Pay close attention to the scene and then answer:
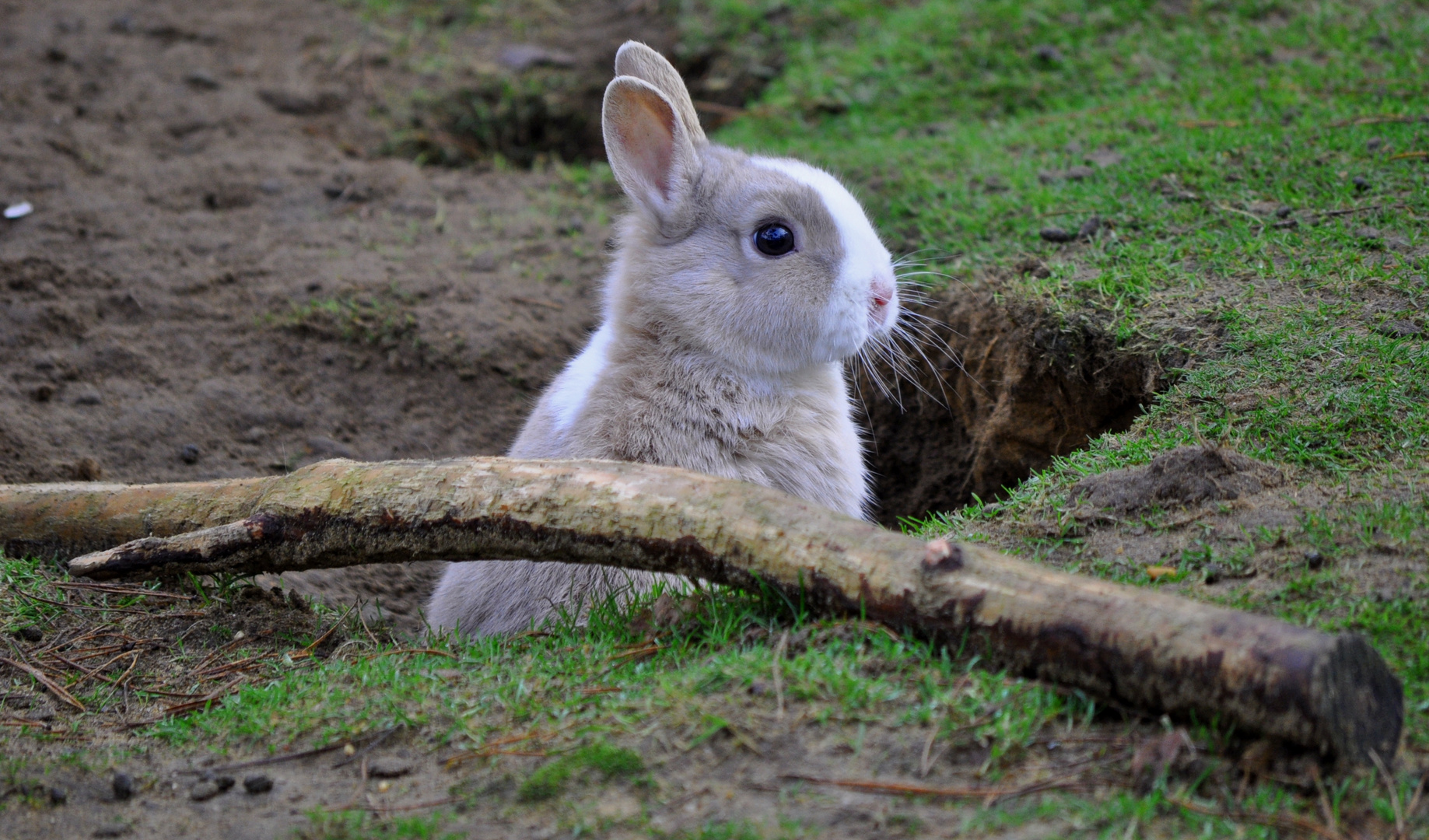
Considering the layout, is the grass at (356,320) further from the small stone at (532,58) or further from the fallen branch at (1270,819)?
the fallen branch at (1270,819)

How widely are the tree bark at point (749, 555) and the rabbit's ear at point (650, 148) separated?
4.09 ft

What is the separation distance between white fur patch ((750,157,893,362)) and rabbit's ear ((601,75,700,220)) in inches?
15.7

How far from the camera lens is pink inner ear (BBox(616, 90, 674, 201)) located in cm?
373

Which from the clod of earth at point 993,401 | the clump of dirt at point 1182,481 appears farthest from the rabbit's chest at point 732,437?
the clump of dirt at point 1182,481

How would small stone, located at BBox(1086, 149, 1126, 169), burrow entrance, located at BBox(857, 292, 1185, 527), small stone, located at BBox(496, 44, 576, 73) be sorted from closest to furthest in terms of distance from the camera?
burrow entrance, located at BBox(857, 292, 1185, 527), small stone, located at BBox(1086, 149, 1126, 169), small stone, located at BBox(496, 44, 576, 73)

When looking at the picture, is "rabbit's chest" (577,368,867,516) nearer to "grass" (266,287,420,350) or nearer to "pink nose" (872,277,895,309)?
"pink nose" (872,277,895,309)

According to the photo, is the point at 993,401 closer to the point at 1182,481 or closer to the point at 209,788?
the point at 1182,481

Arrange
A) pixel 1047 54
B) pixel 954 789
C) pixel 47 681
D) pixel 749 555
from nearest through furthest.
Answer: pixel 954 789 < pixel 749 555 < pixel 47 681 < pixel 1047 54

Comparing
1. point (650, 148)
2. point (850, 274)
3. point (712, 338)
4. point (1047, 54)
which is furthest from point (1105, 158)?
point (712, 338)

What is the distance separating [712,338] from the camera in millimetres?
3617

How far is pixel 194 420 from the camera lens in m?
4.73

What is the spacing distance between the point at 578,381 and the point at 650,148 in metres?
0.85

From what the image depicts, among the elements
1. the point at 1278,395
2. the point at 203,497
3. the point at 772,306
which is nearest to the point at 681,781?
the point at 772,306

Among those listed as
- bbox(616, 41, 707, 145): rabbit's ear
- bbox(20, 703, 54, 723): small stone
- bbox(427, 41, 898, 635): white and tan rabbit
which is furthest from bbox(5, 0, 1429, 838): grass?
bbox(616, 41, 707, 145): rabbit's ear
